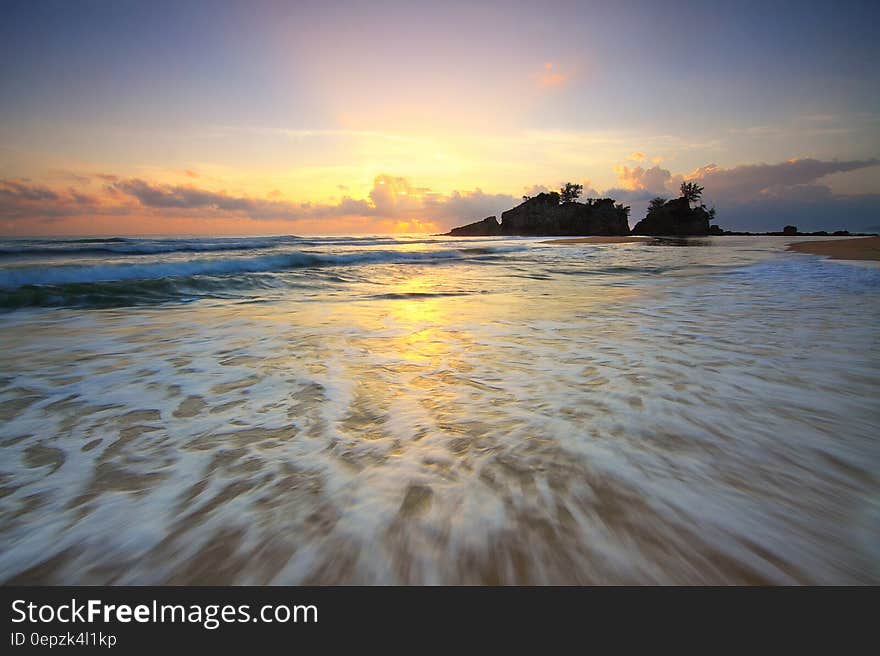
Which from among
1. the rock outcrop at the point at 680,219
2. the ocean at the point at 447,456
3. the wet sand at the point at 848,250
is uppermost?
the rock outcrop at the point at 680,219

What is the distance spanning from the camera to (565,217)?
271 feet

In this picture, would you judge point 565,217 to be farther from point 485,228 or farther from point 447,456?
point 447,456

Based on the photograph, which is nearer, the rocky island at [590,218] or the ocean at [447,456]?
the ocean at [447,456]

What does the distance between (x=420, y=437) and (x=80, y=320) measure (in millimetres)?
5559

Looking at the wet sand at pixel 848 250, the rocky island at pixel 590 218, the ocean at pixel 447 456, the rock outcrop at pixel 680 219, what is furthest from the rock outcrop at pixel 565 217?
the ocean at pixel 447 456

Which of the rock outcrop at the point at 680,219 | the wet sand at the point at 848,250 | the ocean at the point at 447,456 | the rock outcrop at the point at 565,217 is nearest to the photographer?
the ocean at the point at 447,456

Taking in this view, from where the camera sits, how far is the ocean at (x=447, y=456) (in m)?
1.12

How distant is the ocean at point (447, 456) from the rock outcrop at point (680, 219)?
82005 millimetres

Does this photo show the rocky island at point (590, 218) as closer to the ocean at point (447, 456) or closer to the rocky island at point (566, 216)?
the rocky island at point (566, 216)

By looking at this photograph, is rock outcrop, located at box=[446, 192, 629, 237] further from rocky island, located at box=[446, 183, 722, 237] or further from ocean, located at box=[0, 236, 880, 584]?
ocean, located at box=[0, 236, 880, 584]

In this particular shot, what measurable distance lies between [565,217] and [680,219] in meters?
21.0

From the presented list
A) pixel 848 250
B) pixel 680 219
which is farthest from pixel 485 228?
pixel 848 250
